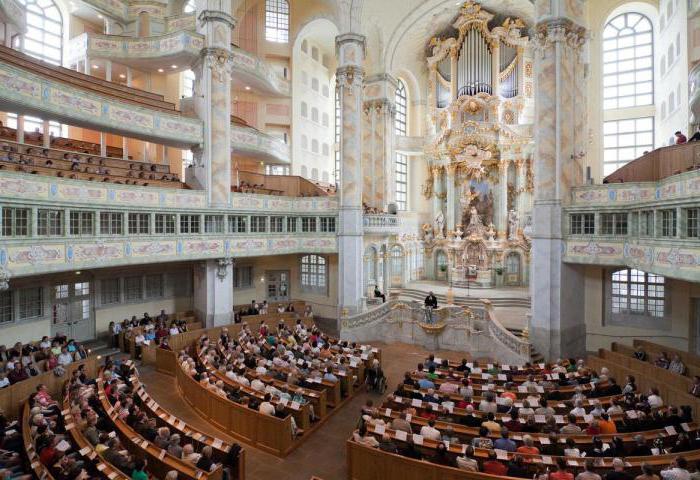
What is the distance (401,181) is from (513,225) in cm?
888

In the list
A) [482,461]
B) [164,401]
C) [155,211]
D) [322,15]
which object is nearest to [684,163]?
[482,461]

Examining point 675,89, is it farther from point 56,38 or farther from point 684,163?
point 56,38

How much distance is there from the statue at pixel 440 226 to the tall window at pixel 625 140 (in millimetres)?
10921

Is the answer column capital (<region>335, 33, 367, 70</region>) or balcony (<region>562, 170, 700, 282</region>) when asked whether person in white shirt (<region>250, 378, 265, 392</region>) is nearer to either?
balcony (<region>562, 170, 700, 282</region>)

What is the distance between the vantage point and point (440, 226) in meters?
31.6

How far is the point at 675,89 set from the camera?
762 inches

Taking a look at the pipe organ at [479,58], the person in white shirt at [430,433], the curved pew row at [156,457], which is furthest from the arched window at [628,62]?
the curved pew row at [156,457]

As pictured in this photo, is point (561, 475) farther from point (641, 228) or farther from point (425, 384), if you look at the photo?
point (641, 228)

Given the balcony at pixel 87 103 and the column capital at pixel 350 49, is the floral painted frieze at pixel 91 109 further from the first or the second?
the column capital at pixel 350 49

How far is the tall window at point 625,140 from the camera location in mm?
24078

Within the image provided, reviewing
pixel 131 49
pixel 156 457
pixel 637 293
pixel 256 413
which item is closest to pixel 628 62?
pixel 637 293

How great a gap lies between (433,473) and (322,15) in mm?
26830

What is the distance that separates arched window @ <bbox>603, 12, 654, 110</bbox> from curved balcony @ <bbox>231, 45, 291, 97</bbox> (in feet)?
64.9

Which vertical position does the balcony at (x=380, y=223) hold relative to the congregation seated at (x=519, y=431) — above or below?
above
